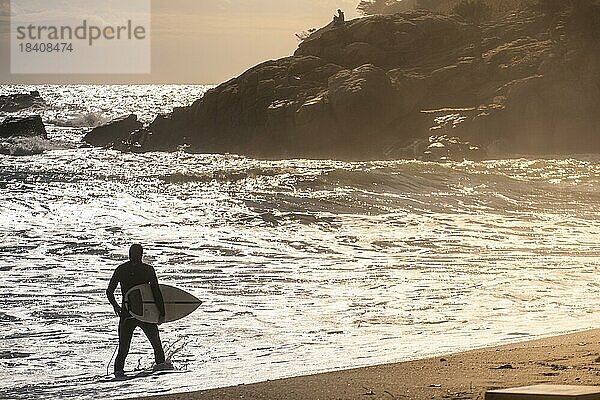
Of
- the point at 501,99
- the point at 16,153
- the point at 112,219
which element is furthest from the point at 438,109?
the point at 112,219

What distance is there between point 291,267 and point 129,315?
6043 millimetres

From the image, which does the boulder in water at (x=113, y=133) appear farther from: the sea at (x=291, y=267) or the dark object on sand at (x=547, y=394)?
the dark object on sand at (x=547, y=394)

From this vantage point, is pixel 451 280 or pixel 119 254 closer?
pixel 451 280

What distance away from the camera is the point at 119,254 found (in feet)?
57.2

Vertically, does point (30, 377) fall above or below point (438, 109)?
below

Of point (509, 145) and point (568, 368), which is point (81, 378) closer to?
point (568, 368)

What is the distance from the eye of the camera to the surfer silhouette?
9.36m

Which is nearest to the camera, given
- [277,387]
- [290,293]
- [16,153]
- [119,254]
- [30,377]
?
[277,387]

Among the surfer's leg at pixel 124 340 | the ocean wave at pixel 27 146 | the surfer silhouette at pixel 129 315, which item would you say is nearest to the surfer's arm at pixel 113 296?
the surfer silhouette at pixel 129 315

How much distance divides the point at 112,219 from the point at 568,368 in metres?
16.7

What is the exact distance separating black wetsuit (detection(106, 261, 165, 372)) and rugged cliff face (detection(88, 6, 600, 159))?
29.9m

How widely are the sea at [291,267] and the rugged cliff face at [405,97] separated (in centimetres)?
873

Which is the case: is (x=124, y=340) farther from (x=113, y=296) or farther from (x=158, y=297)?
(x=158, y=297)

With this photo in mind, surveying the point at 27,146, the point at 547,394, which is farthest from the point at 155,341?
the point at 27,146
